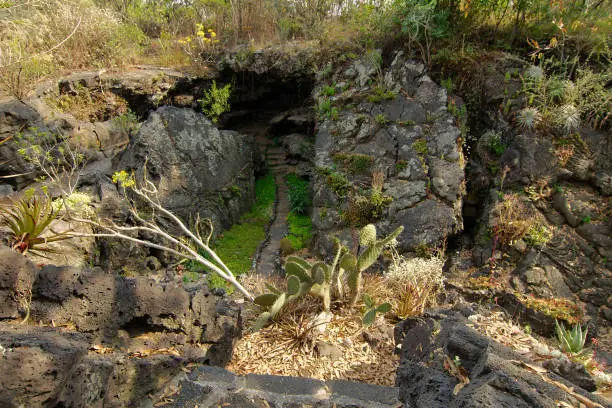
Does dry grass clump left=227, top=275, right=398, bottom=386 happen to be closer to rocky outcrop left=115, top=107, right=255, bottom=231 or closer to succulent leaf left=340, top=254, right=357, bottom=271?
succulent leaf left=340, top=254, right=357, bottom=271

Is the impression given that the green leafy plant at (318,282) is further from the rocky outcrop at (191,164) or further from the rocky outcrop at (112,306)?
the rocky outcrop at (191,164)

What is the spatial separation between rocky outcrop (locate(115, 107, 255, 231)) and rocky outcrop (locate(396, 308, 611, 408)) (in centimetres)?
692

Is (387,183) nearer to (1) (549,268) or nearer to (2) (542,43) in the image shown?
(1) (549,268)

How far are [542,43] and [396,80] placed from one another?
3351mm

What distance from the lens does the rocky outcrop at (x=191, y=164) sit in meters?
8.37

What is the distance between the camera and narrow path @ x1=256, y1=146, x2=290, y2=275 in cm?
859

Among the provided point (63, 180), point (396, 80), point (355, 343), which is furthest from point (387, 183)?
point (63, 180)

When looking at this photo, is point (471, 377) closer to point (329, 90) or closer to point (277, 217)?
point (329, 90)

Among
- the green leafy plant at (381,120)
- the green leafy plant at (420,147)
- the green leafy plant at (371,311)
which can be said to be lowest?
the green leafy plant at (371,311)

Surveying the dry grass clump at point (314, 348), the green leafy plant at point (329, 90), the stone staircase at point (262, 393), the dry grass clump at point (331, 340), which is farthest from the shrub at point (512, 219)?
the stone staircase at point (262, 393)

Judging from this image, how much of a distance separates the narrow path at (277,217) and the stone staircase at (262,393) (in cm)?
564

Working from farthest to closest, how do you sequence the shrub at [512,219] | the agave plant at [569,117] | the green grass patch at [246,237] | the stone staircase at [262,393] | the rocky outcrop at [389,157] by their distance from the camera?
the green grass patch at [246,237] → the rocky outcrop at [389,157] → the agave plant at [569,117] → the shrub at [512,219] → the stone staircase at [262,393]

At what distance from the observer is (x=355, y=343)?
3.59 m

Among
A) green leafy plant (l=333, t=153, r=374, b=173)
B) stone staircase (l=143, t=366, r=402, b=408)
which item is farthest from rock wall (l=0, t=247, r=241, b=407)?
green leafy plant (l=333, t=153, r=374, b=173)
